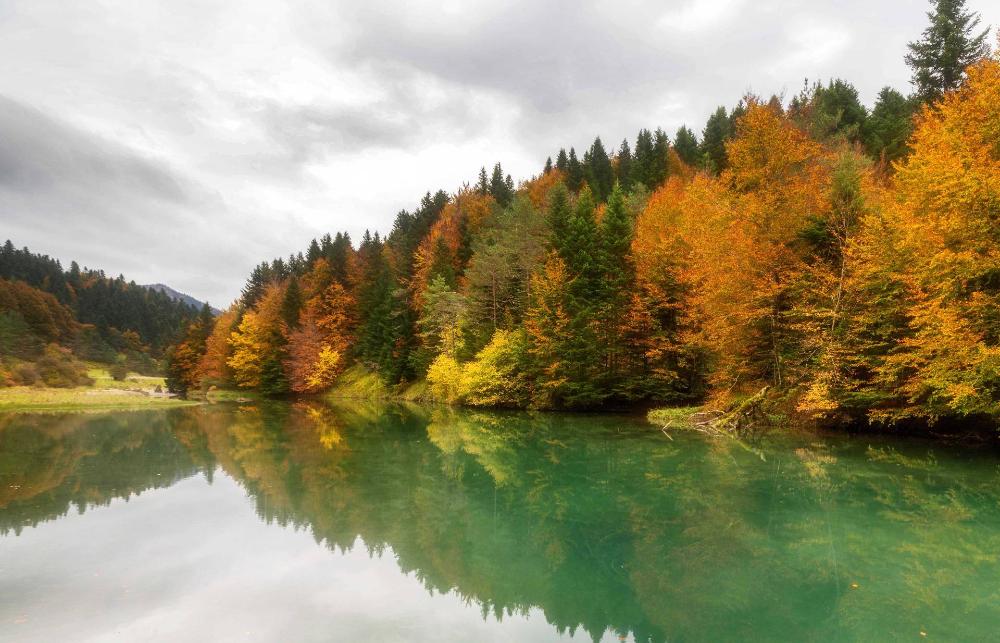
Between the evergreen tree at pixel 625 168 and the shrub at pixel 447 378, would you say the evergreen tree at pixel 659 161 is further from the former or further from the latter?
the shrub at pixel 447 378

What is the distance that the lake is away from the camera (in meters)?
6.62

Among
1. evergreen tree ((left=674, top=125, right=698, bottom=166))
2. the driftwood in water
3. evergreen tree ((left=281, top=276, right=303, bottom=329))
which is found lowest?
the driftwood in water

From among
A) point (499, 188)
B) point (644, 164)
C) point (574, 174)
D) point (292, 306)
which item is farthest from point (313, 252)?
point (644, 164)

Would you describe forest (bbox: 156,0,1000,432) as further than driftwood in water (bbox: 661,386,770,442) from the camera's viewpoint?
No

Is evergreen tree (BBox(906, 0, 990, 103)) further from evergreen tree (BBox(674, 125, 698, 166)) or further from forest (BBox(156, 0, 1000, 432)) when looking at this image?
evergreen tree (BBox(674, 125, 698, 166))

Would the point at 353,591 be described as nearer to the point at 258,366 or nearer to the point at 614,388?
the point at 614,388

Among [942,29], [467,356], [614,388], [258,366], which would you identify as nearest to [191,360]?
→ [258,366]

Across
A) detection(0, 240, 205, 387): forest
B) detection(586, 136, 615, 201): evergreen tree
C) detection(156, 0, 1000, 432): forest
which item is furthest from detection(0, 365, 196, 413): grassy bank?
detection(586, 136, 615, 201): evergreen tree

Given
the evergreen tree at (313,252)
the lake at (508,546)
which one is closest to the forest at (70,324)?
the evergreen tree at (313,252)

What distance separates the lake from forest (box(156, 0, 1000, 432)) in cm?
441

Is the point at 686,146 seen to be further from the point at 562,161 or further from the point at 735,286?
the point at 735,286

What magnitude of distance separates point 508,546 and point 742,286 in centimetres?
1907

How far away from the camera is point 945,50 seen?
122 feet

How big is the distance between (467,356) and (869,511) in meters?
29.4
